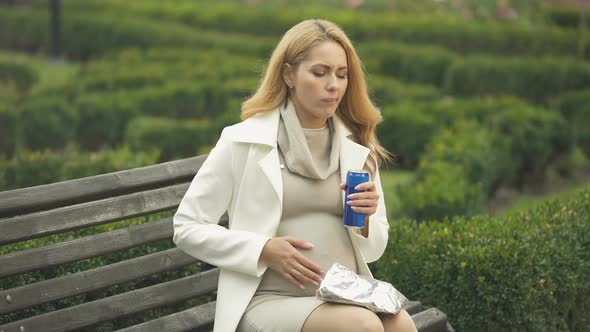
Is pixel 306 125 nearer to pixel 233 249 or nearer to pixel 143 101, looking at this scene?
pixel 233 249

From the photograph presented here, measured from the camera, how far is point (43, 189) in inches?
149

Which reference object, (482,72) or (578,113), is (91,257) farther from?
(482,72)

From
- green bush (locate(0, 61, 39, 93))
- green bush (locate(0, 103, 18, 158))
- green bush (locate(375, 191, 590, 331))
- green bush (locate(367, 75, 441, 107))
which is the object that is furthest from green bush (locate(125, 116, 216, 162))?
green bush (locate(0, 61, 39, 93))

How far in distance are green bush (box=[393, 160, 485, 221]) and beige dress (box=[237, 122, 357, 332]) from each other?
3506mm

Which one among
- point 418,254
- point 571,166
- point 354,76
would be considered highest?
point 354,76

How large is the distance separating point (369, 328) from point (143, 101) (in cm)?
795

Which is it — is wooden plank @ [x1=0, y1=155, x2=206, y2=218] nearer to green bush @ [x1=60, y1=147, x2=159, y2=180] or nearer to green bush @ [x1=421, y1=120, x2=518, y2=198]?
green bush @ [x1=60, y1=147, x2=159, y2=180]

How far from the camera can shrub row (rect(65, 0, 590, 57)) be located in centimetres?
1742

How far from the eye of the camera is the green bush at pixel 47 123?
10.1 m

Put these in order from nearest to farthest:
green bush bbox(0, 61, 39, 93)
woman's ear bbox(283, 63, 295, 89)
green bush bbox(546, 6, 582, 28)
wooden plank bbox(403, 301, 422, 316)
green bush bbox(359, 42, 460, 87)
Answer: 1. woman's ear bbox(283, 63, 295, 89)
2. wooden plank bbox(403, 301, 422, 316)
3. green bush bbox(0, 61, 39, 93)
4. green bush bbox(359, 42, 460, 87)
5. green bush bbox(546, 6, 582, 28)

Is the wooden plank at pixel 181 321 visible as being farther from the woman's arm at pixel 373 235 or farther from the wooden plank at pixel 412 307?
the wooden plank at pixel 412 307

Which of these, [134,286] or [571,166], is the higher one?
[134,286]

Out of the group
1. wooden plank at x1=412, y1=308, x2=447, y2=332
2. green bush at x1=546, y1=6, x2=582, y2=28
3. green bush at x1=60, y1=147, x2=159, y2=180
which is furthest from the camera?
green bush at x1=546, y1=6, x2=582, y2=28

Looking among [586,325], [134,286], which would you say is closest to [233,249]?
[134,286]
